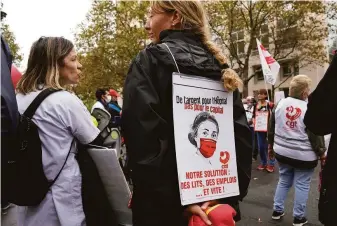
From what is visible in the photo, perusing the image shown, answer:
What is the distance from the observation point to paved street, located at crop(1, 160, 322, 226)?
4.72 meters

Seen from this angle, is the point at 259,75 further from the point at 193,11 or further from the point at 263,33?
the point at 193,11

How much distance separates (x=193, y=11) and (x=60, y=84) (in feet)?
2.94

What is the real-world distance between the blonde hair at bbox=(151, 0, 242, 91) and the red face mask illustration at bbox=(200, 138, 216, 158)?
0.93 ft

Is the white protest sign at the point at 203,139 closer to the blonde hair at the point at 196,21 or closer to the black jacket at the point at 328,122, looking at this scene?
the blonde hair at the point at 196,21

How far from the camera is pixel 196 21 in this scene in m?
1.92

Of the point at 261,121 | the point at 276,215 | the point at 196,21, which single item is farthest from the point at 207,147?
the point at 261,121

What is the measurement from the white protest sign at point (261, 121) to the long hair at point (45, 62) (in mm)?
Answer: 6982

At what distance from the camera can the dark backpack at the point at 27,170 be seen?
184 cm

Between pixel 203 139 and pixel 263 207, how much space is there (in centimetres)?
413

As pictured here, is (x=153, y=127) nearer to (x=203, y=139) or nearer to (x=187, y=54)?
(x=203, y=139)

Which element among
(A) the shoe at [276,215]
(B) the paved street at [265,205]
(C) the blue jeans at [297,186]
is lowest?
(B) the paved street at [265,205]

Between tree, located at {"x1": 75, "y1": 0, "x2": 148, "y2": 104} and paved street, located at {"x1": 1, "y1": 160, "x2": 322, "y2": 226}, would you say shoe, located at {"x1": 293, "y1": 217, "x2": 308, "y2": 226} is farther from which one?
tree, located at {"x1": 75, "y1": 0, "x2": 148, "y2": 104}

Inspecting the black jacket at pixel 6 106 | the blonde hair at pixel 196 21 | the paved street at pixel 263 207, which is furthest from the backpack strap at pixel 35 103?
the paved street at pixel 263 207

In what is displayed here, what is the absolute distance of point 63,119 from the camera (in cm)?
200
